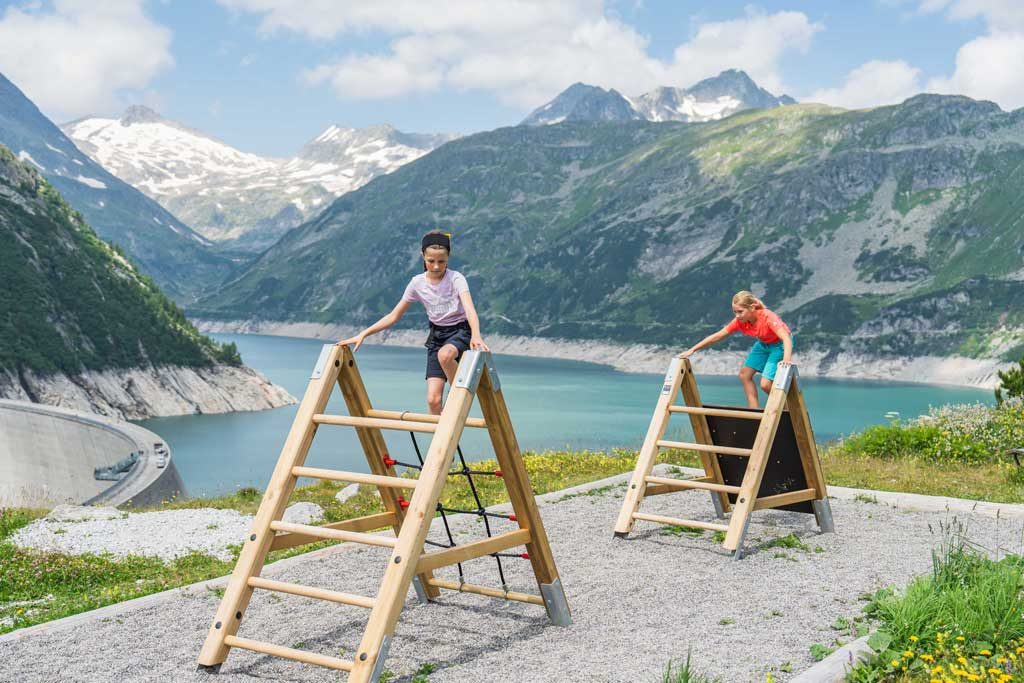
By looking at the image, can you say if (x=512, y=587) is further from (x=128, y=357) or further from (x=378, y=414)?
(x=128, y=357)

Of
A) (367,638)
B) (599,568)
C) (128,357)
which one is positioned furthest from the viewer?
(128,357)

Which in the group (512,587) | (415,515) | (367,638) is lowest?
(512,587)

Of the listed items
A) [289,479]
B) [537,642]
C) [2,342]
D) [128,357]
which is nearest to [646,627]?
[537,642]

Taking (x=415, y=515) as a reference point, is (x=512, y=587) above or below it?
below

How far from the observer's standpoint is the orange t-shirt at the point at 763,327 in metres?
12.3

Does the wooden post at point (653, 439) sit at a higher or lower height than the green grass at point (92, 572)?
higher

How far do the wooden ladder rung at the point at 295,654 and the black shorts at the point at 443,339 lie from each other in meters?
2.84

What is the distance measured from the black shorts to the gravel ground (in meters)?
2.31

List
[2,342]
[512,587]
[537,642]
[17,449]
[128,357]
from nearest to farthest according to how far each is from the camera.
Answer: [537,642], [512,587], [17,449], [2,342], [128,357]

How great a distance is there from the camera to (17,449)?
5700 centimetres

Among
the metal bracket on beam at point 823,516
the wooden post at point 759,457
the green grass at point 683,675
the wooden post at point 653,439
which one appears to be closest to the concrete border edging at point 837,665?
the green grass at point 683,675

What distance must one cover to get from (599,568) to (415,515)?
13.5 feet

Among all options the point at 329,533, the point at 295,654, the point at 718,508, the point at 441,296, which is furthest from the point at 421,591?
the point at 718,508

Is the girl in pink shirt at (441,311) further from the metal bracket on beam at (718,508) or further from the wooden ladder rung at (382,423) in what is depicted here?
the metal bracket on beam at (718,508)
